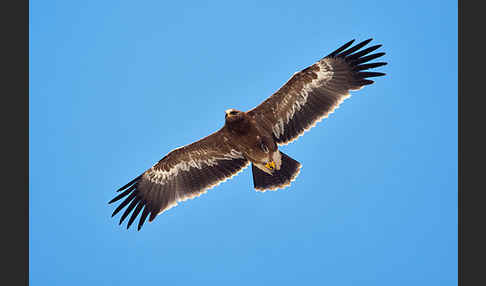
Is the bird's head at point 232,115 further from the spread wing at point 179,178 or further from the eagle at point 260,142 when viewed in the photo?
the spread wing at point 179,178

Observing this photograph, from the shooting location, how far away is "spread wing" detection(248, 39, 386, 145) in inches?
368

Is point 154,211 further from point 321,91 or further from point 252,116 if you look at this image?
point 321,91

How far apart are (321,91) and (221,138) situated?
226 centimetres

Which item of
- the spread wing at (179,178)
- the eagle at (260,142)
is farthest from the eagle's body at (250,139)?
the spread wing at (179,178)

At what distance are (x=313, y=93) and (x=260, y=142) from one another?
4.84 feet

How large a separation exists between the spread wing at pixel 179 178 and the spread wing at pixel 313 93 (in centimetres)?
110

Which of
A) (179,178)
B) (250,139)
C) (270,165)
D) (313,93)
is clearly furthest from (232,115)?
(179,178)

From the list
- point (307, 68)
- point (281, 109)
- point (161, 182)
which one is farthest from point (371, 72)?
point (161, 182)

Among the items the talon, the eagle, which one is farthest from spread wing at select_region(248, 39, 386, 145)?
the talon

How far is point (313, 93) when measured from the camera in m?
9.63

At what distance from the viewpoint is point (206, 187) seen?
10.3m

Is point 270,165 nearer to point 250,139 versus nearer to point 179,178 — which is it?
point 250,139

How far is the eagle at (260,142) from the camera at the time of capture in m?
9.39

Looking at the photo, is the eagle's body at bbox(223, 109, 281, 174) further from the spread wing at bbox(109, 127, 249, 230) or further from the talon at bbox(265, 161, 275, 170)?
the spread wing at bbox(109, 127, 249, 230)
